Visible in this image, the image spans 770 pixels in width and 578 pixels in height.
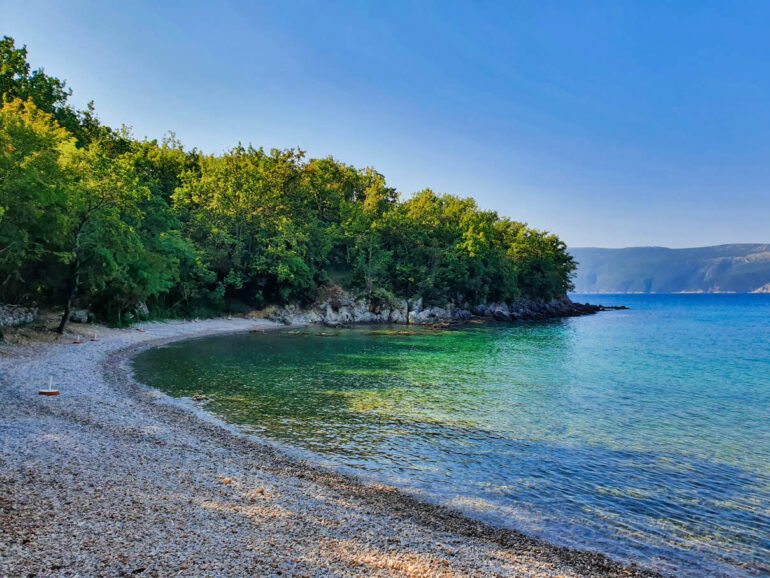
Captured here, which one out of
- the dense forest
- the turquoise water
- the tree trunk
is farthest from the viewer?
the tree trunk

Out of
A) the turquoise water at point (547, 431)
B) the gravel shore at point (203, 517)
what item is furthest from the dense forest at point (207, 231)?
the gravel shore at point (203, 517)

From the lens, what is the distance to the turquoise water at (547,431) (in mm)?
8922

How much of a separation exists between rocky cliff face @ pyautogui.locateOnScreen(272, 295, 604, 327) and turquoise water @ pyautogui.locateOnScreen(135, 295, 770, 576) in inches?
1042

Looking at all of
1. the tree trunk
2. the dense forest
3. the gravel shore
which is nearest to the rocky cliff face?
the dense forest

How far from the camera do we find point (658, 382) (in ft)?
81.9

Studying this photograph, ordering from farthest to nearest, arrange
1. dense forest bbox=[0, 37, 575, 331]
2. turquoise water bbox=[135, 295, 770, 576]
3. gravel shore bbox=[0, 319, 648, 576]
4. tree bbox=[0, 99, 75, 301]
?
1. dense forest bbox=[0, 37, 575, 331]
2. tree bbox=[0, 99, 75, 301]
3. turquoise water bbox=[135, 295, 770, 576]
4. gravel shore bbox=[0, 319, 648, 576]

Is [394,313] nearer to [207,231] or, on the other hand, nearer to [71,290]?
[207,231]

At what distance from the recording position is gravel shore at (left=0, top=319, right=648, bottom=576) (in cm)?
565

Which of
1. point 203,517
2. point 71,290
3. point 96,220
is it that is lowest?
point 203,517

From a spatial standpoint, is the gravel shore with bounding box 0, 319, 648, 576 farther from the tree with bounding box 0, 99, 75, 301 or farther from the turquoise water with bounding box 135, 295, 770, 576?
the tree with bounding box 0, 99, 75, 301

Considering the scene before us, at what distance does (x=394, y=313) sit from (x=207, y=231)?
30823 millimetres

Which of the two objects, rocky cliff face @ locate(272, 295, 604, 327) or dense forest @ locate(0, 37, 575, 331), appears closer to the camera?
dense forest @ locate(0, 37, 575, 331)

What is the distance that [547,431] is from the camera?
49.6 ft

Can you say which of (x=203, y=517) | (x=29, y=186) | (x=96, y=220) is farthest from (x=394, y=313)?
(x=203, y=517)
